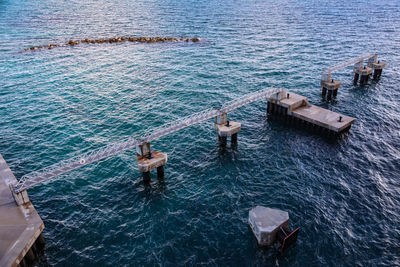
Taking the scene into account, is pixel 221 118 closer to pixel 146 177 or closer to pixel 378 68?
pixel 146 177

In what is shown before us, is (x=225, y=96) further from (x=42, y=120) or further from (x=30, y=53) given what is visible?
(x=30, y=53)

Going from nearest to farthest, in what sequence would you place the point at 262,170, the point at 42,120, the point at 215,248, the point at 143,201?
the point at 215,248
the point at 143,201
the point at 262,170
the point at 42,120

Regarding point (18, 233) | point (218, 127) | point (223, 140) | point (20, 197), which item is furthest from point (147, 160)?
point (18, 233)

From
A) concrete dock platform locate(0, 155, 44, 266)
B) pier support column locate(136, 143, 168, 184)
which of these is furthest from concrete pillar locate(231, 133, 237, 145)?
concrete dock platform locate(0, 155, 44, 266)

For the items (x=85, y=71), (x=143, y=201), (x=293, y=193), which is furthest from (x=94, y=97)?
(x=293, y=193)

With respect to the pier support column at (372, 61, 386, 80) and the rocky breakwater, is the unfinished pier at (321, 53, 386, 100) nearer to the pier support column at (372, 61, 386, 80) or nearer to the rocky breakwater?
the pier support column at (372, 61, 386, 80)
